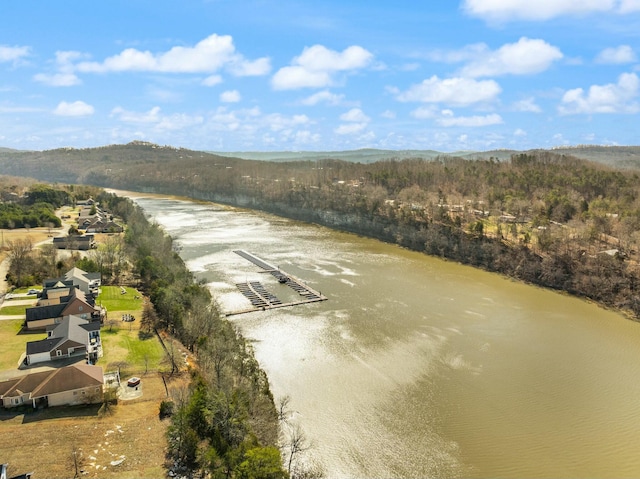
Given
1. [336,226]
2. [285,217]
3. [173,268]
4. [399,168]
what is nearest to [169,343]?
[173,268]

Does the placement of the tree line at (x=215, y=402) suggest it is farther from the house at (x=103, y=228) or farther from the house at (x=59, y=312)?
the house at (x=103, y=228)

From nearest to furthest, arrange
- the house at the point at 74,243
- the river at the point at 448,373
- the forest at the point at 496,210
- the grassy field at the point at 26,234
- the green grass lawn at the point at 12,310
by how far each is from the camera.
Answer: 1. the river at the point at 448,373
2. the green grass lawn at the point at 12,310
3. the forest at the point at 496,210
4. the house at the point at 74,243
5. the grassy field at the point at 26,234

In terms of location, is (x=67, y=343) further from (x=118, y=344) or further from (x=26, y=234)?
(x=26, y=234)

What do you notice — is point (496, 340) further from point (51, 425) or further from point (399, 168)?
point (399, 168)

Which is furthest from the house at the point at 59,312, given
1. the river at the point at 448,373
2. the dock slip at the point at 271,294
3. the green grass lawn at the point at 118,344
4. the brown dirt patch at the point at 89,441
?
the river at the point at 448,373

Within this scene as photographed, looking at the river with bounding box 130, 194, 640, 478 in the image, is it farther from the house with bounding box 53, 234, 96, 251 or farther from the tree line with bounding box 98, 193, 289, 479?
the house with bounding box 53, 234, 96, 251

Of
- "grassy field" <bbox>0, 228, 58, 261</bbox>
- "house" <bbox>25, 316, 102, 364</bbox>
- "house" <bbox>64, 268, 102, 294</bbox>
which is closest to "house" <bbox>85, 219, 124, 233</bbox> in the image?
"grassy field" <bbox>0, 228, 58, 261</bbox>
